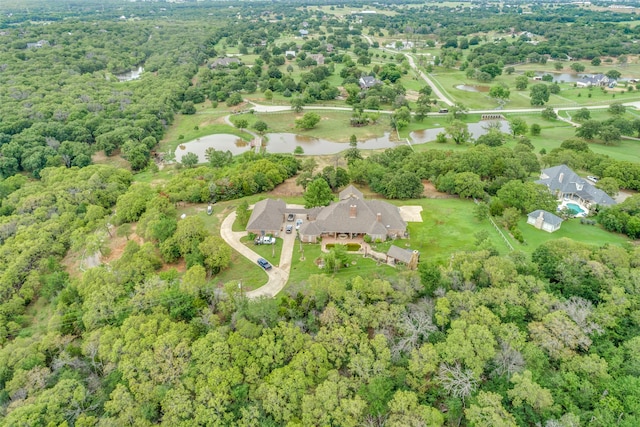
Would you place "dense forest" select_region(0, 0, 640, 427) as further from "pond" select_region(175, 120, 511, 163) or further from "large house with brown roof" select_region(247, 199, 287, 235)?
"pond" select_region(175, 120, 511, 163)

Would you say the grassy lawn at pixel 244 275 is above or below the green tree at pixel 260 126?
below

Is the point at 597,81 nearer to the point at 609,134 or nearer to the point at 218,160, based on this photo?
the point at 609,134

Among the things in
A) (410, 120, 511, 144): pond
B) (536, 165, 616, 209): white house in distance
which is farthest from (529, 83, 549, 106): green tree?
(536, 165, 616, 209): white house in distance

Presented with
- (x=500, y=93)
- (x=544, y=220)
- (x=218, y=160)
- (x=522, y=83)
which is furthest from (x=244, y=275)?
(x=522, y=83)

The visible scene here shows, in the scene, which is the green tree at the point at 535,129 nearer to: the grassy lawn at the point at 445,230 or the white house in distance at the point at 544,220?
the grassy lawn at the point at 445,230

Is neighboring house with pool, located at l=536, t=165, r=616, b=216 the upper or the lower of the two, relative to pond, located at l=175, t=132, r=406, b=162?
upper

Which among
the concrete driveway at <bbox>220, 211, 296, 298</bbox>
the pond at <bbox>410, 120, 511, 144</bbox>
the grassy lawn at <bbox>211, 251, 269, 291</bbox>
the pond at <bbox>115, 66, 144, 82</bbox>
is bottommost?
the pond at <bbox>410, 120, 511, 144</bbox>

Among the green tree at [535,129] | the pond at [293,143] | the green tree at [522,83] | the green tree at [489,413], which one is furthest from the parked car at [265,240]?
the green tree at [522,83]

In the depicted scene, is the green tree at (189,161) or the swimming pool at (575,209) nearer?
Result: the swimming pool at (575,209)
